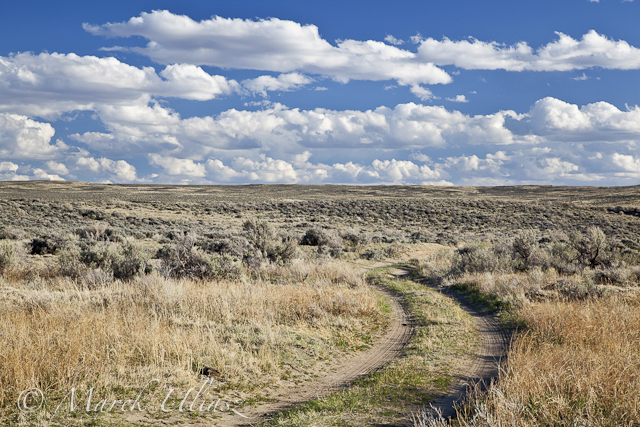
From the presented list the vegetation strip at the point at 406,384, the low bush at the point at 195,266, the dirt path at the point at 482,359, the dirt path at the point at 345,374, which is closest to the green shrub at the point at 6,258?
the low bush at the point at 195,266

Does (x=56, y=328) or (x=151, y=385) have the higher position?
(x=56, y=328)

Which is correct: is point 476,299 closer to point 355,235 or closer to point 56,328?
point 56,328

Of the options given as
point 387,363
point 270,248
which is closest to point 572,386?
point 387,363

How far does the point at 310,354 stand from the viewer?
24.0 feet

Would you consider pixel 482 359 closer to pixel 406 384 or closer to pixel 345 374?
pixel 406 384

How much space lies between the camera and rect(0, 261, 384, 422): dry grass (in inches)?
210

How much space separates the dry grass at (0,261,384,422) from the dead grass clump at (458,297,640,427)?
3.18 meters

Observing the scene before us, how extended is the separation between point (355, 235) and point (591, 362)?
74.4 ft

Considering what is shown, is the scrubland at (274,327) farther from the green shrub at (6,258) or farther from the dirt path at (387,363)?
the dirt path at (387,363)

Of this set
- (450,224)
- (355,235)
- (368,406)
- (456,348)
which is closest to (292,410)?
(368,406)

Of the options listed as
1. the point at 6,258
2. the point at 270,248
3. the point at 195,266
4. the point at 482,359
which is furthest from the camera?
the point at 270,248

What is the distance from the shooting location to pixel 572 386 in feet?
16.6

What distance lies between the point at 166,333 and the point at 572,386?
5955 mm

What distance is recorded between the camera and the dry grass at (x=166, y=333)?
5.33 meters
